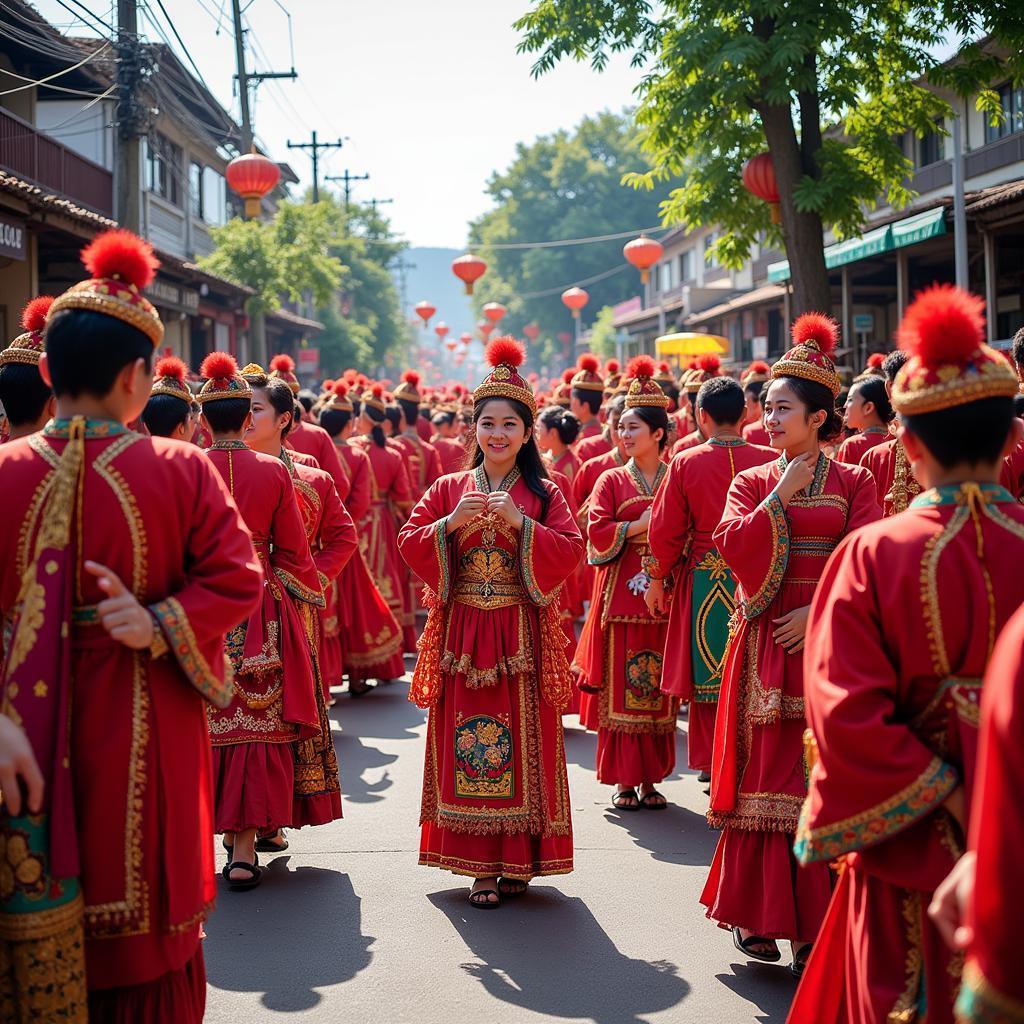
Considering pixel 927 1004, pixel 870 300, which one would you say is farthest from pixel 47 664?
pixel 870 300

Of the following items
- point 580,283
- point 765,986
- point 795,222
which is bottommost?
point 765,986

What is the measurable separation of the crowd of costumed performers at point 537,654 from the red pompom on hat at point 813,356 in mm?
15

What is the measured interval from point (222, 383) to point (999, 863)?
4384mm

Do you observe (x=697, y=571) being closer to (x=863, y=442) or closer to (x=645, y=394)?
(x=645, y=394)

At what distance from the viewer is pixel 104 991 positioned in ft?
10.00

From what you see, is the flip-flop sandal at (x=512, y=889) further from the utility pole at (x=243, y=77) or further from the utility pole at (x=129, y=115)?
the utility pole at (x=243, y=77)

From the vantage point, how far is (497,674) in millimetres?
5215

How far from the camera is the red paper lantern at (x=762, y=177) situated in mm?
14039

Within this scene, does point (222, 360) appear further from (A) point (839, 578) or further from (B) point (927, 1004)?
(B) point (927, 1004)

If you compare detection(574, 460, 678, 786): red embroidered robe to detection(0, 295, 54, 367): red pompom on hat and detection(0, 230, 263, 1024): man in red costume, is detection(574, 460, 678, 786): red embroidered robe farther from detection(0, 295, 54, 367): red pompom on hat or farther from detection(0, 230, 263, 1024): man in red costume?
detection(0, 230, 263, 1024): man in red costume

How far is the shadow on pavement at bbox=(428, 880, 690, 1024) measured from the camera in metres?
4.31

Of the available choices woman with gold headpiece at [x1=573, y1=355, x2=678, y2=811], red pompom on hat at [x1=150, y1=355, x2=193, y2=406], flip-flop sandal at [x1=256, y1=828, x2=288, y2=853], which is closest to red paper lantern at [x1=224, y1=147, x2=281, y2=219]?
woman with gold headpiece at [x1=573, y1=355, x2=678, y2=811]

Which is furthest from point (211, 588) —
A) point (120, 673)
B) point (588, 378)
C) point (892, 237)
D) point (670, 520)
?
point (892, 237)

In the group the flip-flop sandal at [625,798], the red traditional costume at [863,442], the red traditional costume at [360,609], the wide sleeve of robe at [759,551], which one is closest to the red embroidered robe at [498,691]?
the wide sleeve of robe at [759,551]
